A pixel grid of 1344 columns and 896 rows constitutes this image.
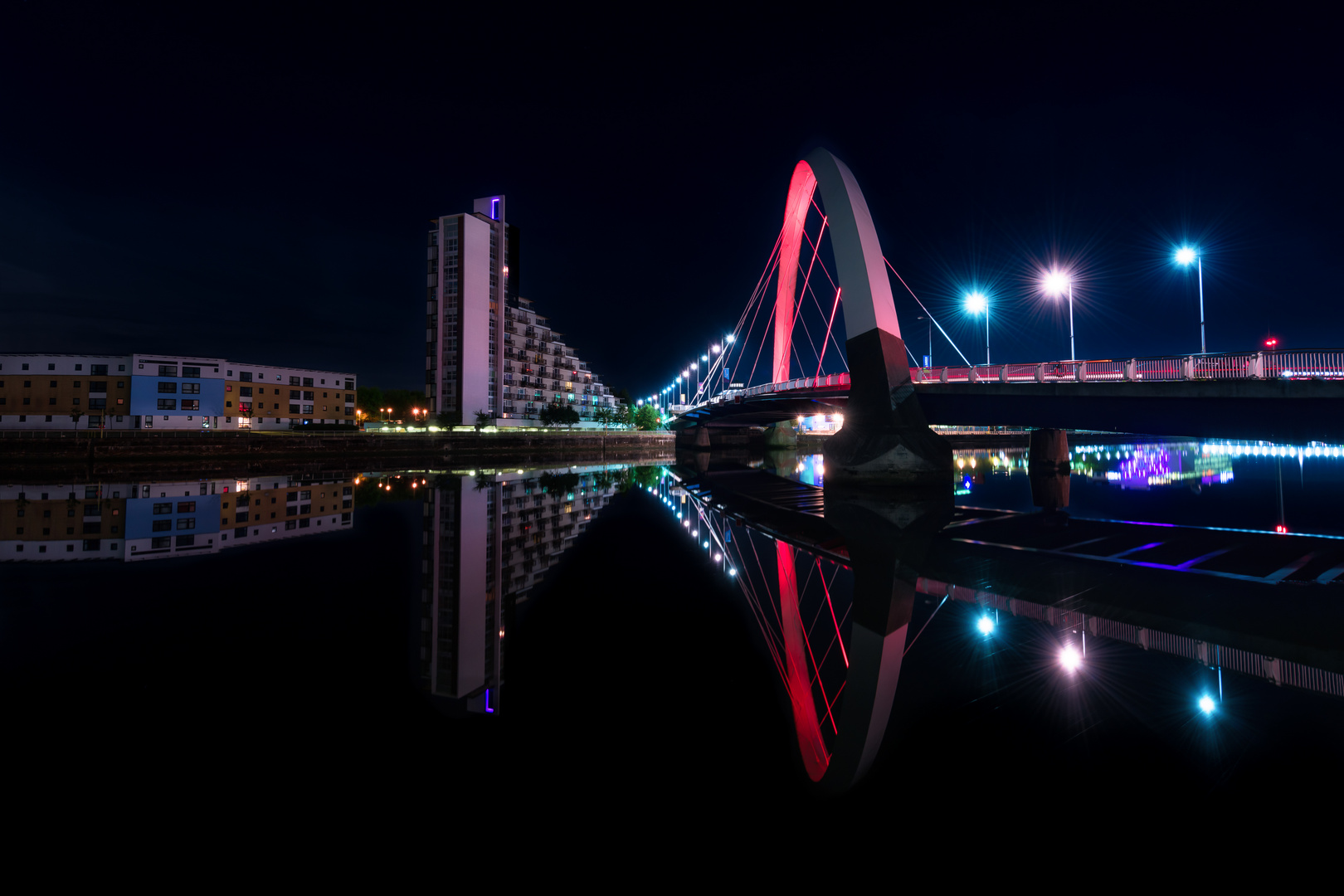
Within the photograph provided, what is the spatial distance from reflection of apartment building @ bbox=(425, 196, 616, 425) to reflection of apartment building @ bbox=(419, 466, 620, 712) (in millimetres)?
63259

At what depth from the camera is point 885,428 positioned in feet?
106

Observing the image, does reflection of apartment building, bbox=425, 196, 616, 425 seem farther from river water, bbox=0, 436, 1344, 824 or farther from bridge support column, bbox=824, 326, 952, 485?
river water, bbox=0, 436, 1344, 824

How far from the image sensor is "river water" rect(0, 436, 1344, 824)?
4.11 m

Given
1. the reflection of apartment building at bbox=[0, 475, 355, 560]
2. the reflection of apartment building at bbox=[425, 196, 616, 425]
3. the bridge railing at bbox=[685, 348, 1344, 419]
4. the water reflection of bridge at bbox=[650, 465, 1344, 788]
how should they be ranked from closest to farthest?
the water reflection of bridge at bbox=[650, 465, 1344, 788], the reflection of apartment building at bbox=[0, 475, 355, 560], the bridge railing at bbox=[685, 348, 1344, 419], the reflection of apartment building at bbox=[425, 196, 616, 425]

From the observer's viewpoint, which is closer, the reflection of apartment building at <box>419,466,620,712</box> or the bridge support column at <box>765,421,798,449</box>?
the reflection of apartment building at <box>419,466,620,712</box>

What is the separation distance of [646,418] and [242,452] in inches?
3413

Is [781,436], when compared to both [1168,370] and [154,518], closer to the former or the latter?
[1168,370]

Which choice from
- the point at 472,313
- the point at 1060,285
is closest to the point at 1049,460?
the point at 1060,285

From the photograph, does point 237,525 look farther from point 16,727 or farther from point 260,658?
point 16,727

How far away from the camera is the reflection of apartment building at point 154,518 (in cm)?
1384

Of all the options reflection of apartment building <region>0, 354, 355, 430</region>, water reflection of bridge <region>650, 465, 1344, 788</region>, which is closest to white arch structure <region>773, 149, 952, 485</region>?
water reflection of bridge <region>650, 465, 1344, 788</region>

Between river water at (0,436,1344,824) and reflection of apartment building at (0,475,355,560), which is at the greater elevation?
reflection of apartment building at (0,475,355,560)

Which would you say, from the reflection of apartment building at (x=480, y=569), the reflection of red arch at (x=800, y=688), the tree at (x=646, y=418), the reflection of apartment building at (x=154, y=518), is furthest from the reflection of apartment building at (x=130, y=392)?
the reflection of red arch at (x=800, y=688)

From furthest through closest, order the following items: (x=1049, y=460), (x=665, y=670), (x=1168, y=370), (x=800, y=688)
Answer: (x=1049, y=460)
(x=1168, y=370)
(x=665, y=670)
(x=800, y=688)
